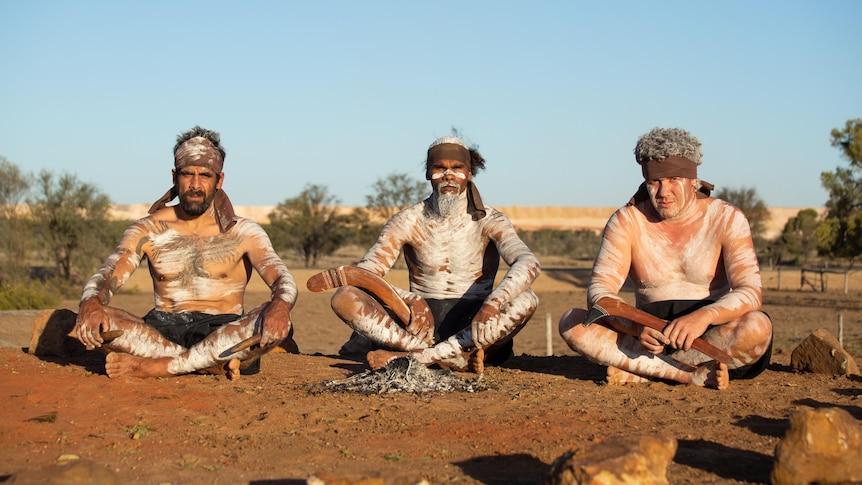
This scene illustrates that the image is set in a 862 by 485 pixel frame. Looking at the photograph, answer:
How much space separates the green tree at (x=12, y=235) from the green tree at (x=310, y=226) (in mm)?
14479

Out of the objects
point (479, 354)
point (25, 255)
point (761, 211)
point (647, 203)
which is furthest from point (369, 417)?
point (761, 211)

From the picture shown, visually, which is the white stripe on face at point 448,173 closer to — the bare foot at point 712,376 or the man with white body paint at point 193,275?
the man with white body paint at point 193,275

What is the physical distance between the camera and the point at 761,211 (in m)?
49.1

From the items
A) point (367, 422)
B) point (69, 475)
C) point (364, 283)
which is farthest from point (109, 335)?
point (69, 475)

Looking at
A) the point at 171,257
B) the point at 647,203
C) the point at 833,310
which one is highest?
the point at 647,203

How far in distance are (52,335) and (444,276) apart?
335 centimetres

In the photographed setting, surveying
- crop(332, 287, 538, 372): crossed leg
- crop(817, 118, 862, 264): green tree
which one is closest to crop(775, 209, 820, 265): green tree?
crop(817, 118, 862, 264): green tree

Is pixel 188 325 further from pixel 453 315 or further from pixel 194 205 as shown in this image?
pixel 453 315

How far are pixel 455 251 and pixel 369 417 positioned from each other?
2.42 m

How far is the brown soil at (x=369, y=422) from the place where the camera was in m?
4.30

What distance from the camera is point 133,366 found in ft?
21.7

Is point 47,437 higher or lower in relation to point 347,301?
lower

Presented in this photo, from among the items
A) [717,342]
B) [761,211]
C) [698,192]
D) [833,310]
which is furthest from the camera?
[761,211]

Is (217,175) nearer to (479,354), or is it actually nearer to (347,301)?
(347,301)
